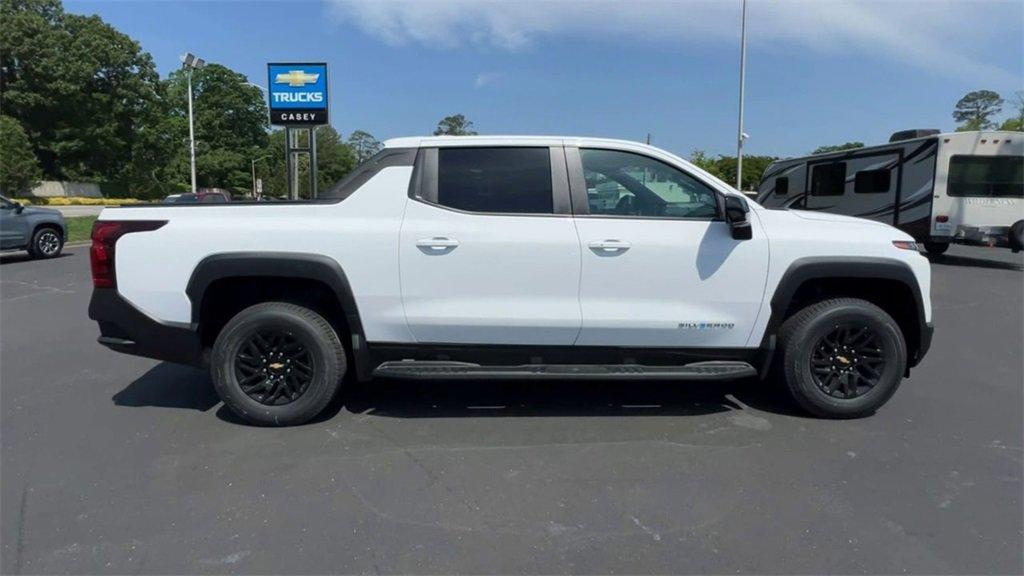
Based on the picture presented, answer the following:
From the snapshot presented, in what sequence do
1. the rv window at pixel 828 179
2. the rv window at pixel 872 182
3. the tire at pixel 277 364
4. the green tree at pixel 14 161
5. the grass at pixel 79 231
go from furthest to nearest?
the green tree at pixel 14 161, the grass at pixel 79 231, the rv window at pixel 828 179, the rv window at pixel 872 182, the tire at pixel 277 364

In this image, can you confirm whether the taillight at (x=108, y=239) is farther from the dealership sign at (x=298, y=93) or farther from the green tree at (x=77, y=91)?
the green tree at (x=77, y=91)

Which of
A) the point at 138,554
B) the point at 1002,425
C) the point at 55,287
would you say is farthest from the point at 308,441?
the point at 55,287

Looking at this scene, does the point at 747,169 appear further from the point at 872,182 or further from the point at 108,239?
the point at 108,239

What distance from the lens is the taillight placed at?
13.0 feet

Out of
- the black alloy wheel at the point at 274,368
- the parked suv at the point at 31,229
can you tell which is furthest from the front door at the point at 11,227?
the black alloy wheel at the point at 274,368

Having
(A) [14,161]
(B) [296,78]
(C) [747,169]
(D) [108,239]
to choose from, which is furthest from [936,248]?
(C) [747,169]

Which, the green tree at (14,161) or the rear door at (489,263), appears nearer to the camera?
the rear door at (489,263)

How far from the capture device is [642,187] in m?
4.16

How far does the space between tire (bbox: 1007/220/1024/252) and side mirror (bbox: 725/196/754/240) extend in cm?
1302

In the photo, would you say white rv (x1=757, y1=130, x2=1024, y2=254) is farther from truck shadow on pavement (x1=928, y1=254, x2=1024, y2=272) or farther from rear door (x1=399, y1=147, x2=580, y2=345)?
rear door (x1=399, y1=147, x2=580, y2=345)

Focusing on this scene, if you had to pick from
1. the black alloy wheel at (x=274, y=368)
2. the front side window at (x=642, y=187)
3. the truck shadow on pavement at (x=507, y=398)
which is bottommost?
the truck shadow on pavement at (x=507, y=398)

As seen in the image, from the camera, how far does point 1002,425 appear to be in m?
4.25

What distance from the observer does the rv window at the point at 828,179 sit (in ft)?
54.2

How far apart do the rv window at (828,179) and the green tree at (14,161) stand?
149 ft
